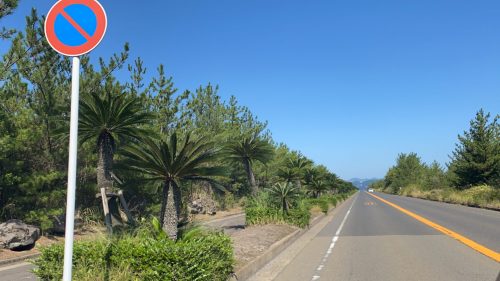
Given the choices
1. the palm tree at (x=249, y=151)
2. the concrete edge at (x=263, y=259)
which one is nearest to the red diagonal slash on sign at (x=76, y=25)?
the concrete edge at (x=263, y=259)

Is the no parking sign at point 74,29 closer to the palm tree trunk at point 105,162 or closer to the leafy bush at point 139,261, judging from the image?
the leafy bush at point 139,261

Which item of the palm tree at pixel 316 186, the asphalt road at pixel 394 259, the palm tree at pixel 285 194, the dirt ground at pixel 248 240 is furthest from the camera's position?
the palm tree at pixel 316 186

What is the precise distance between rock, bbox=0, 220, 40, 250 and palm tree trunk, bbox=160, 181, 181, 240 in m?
8.24

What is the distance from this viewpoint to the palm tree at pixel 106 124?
13.0 m

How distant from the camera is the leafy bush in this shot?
6137mm

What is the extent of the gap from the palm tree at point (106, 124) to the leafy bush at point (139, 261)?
6481 mm

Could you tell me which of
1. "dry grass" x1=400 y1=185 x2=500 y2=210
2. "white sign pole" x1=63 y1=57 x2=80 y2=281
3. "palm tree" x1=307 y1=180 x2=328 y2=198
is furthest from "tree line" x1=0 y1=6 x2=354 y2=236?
"dry grass" x1=400 y1=185 x2=500 y2=210

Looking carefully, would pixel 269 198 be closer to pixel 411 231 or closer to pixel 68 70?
pixel 411 231

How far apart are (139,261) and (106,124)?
774 centimetres

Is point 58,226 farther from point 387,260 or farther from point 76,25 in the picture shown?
point 76,25

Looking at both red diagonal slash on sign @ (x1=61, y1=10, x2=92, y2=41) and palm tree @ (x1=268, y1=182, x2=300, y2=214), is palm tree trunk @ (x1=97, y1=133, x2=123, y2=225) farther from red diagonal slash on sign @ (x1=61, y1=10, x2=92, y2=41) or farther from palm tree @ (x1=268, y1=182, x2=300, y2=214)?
red diagonal slash on sign @ (x1=61, y1=10, x2=92, y2=41)

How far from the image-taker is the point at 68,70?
749 inches

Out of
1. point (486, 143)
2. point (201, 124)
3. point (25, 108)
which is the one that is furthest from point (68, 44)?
point (486, 143)

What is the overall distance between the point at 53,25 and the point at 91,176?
16.6 metres
